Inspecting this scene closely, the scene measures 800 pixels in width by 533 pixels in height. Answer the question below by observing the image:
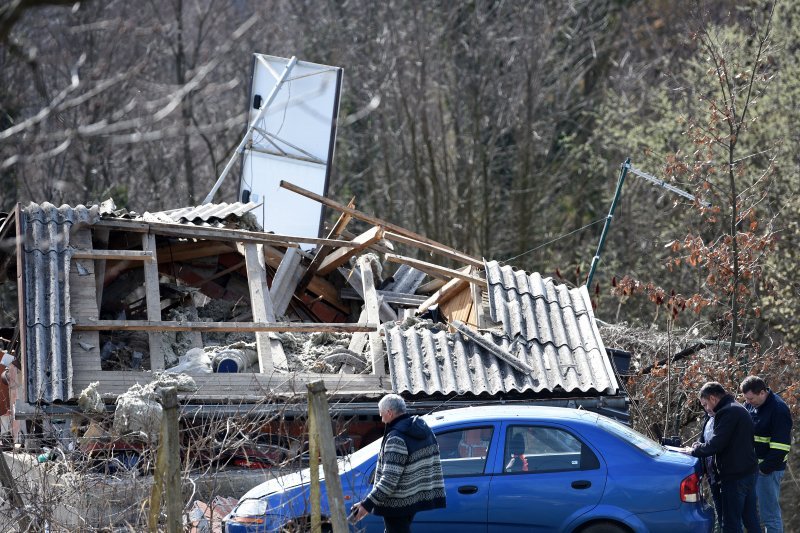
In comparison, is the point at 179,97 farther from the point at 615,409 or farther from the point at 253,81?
the point at 253,81

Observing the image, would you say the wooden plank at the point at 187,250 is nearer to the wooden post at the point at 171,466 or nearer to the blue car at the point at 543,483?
the blue car at the point at 543,483

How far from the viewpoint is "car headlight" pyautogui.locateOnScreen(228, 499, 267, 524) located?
7688 millimetres

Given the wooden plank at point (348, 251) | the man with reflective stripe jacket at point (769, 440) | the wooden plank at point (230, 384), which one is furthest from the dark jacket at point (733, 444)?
the wooden plank at point (348, 251)

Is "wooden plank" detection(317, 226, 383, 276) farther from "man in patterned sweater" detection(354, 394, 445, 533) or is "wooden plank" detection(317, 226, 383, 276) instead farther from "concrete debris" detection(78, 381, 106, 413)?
"man in patterned sweater" detection(354, 394, 445, 533)

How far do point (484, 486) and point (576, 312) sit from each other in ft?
13.9

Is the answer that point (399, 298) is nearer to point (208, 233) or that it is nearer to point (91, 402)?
point (208, 233)

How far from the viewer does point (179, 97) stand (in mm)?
5270

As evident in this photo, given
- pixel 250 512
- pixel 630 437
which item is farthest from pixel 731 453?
pixel 250 512

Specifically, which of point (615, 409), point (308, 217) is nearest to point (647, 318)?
point (308, 217)

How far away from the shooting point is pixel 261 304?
11492 millimetres

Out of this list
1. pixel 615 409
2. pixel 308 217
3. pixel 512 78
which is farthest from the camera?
pixel 512 78

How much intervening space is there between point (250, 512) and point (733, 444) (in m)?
3.93

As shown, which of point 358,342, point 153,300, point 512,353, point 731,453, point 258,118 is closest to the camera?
point 731,453

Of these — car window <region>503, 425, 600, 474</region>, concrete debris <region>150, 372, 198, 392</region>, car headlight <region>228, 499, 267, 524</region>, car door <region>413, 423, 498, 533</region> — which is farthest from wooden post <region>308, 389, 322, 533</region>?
A: concrete debris <region>150, 372, 198, 392</region>
